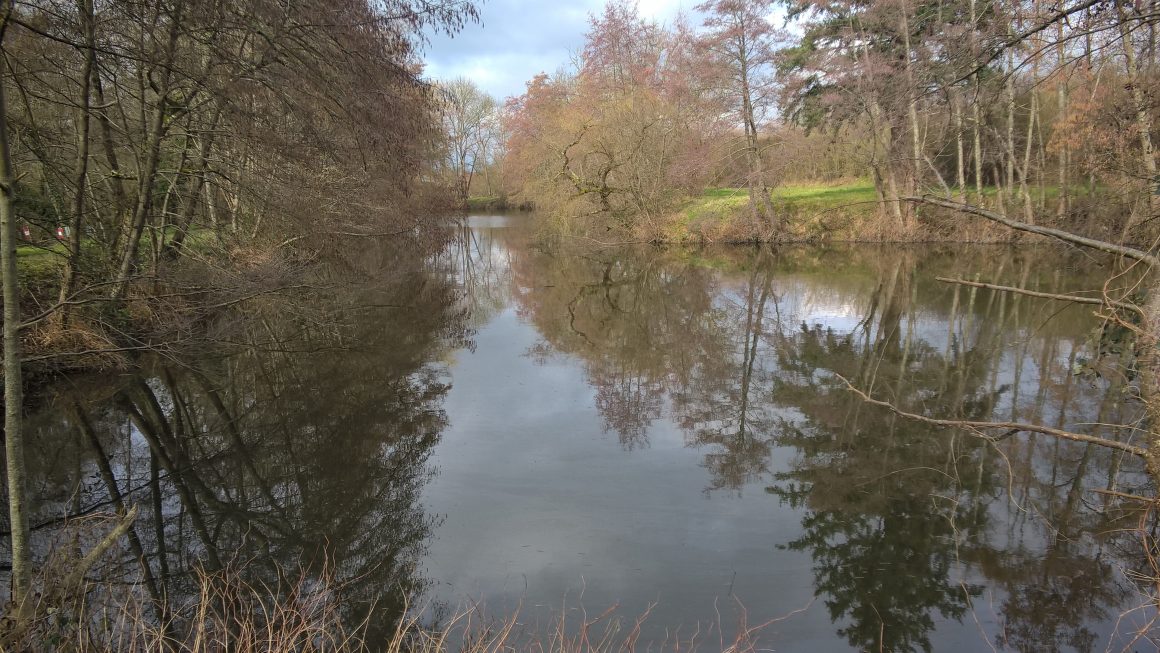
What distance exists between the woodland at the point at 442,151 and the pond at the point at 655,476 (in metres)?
0.47

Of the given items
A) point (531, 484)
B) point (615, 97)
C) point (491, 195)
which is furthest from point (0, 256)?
point (491, 195)

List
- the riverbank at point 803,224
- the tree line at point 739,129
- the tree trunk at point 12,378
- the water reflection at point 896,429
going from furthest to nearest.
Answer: the riverbank at point 803,224, the tree line at point 739,129, the water reflection at point 896,429, the tree trunk at point 12,378

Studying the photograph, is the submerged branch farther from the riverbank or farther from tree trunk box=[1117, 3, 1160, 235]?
the riverbank

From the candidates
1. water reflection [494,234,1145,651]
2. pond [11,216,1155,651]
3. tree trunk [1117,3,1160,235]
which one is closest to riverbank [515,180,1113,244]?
Result: water reflection [494,234,1145,651]

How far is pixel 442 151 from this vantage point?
27.0 metres

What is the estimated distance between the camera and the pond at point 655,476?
14.1 feet

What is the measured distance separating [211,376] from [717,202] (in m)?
21.7

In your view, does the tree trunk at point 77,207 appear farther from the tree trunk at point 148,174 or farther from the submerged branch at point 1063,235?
the submerged branch at point 1063,235

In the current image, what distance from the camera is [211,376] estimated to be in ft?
30.6

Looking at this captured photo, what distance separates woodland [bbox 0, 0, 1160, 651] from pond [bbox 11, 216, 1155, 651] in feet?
1.53

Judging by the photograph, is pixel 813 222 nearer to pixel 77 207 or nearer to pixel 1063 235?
pixel 77 207

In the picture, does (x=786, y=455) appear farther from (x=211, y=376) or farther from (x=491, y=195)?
(x=491, y=195)

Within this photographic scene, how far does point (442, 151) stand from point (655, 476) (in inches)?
916

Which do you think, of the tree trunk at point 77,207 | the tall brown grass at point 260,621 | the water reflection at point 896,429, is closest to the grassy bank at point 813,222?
the water reflection at point 896,429
